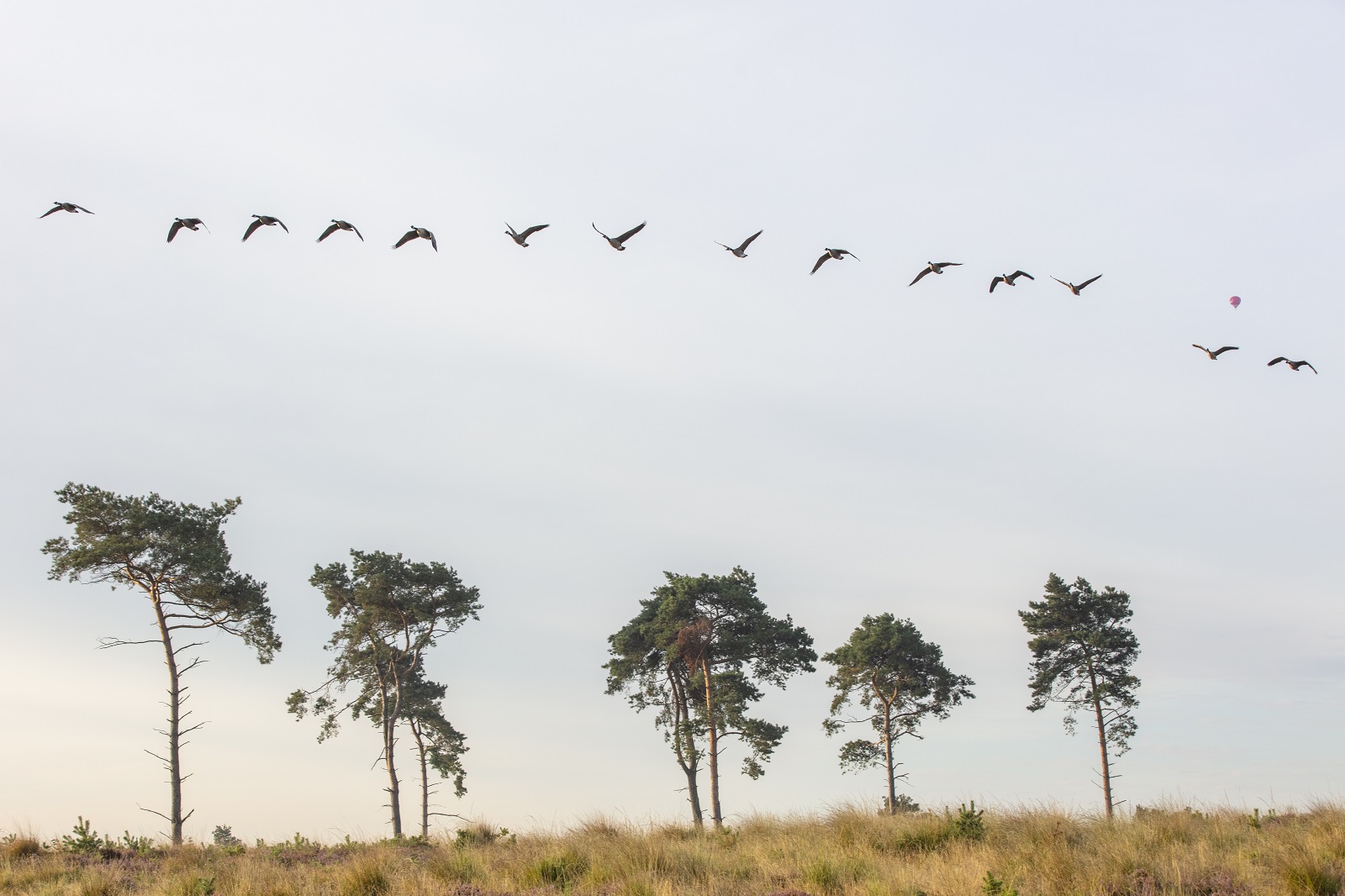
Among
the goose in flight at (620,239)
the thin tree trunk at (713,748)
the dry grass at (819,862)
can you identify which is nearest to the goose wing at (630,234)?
the goose in flight at (620,239)

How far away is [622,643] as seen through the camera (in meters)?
42.4

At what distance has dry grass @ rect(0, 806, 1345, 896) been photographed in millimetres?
13938

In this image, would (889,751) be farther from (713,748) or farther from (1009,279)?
(1009,279)

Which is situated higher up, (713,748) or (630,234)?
(630,234)

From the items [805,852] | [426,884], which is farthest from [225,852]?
[805,852]

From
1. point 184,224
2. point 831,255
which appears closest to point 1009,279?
point 831,255

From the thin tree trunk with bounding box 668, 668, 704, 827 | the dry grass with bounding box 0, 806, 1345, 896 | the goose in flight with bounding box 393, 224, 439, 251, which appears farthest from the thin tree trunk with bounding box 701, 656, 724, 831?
the goose in flight with bounding box 393, 224, 439, 251

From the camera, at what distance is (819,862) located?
50.3ft

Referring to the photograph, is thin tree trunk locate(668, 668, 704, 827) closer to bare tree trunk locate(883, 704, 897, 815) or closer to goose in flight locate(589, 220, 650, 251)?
bare tree trunk locate(883, 704, 897, 815)

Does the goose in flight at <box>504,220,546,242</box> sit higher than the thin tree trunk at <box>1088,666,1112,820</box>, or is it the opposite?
the goose in flight at <box>504,220,546,242</box>

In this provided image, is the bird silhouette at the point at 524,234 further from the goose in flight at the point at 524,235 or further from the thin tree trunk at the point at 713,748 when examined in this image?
the thin tree trunk at the point at 713,748

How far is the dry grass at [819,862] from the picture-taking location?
13.9 meters

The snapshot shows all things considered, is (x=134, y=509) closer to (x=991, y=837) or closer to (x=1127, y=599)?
(x=991, y=837)

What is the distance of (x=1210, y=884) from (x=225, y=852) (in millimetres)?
20929
